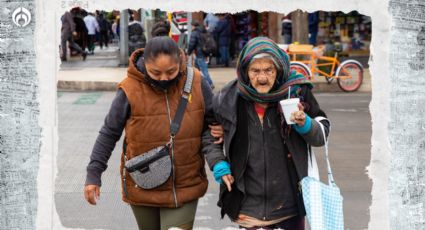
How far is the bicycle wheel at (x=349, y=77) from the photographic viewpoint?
16.0 meters

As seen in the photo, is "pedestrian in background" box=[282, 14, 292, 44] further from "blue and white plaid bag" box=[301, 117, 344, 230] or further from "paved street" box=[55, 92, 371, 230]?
"blue and white plaid bag" box=[301, 117, 344, 230]

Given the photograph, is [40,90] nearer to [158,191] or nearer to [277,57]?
[158,191]

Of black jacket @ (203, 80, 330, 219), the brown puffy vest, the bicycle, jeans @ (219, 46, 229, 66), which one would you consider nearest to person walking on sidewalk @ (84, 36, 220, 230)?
the brown puffy vest

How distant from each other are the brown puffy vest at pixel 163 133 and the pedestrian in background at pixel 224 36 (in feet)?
56.2

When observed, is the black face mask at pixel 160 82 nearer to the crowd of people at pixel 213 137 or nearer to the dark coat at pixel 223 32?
the crowd of people at pixel 213 137

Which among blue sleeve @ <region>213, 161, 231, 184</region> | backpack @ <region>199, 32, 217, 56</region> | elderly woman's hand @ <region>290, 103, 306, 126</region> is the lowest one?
blue sleeve @ <region>213, 161, 231, 184</region>

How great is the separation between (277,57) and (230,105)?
342 mm

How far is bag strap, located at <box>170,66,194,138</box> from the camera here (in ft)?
12.8

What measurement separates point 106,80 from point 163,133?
13.6m

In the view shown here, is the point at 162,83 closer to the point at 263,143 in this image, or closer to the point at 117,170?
the point at 263,143

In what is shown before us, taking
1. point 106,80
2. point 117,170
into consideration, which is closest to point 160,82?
point 117,170

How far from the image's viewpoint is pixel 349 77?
16.0 m

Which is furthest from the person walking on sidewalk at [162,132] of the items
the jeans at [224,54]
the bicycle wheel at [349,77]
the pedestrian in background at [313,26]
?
the pedestrian in background at [313,26]

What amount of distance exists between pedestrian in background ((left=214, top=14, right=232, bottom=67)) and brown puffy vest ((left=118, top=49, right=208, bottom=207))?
17.1 meters
